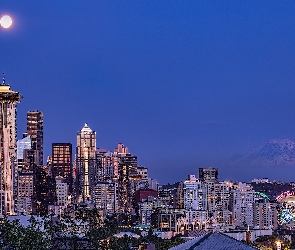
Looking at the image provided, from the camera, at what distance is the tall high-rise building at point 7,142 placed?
124500 mm

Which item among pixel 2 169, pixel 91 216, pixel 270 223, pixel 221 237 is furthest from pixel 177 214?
pixel 221 237

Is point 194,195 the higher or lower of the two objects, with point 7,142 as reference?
lower

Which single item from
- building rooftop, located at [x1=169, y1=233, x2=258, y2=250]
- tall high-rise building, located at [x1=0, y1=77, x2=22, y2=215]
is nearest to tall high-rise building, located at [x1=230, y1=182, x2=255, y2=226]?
tall high-rise building, located at [x1=0, y1=77, x2=22, y2=215]

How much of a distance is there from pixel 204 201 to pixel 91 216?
10757 cm

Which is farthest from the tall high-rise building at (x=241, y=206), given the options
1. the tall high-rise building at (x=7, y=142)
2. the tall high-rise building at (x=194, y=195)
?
the tall high-rise building at (x=7, y=142)

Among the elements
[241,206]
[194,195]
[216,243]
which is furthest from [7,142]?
[216,243]

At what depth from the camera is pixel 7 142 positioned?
13712 centimetres

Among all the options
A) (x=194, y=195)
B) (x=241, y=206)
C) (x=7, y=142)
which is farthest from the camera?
(x=194, y=195)

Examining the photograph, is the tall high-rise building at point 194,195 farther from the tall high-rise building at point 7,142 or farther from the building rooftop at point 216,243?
the building rooftop at point 216,243

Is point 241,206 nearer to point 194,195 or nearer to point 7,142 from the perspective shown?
point 194,195

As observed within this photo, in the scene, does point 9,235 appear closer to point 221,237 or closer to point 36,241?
point 36,241

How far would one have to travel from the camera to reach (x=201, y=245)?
84.4 feet

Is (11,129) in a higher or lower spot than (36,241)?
higher

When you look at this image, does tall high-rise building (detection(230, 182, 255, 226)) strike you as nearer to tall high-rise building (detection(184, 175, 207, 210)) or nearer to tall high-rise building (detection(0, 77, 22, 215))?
tall high-rise building (detection(184, 175, 207, 210))
